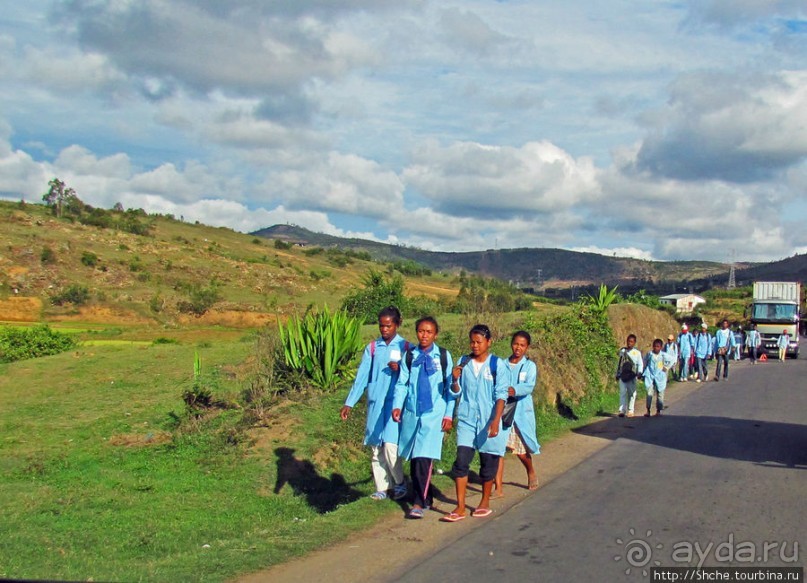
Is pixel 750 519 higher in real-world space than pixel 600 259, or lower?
lower

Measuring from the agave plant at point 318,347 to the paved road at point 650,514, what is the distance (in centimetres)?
531

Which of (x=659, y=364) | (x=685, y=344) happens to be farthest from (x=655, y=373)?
(x=685, y=344)

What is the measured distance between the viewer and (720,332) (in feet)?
79.4

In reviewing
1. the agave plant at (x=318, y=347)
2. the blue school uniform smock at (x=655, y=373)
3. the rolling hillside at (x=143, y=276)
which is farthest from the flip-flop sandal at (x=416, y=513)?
the rolling hillside at (x=143, y=276)

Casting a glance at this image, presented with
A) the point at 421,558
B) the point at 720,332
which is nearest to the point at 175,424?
the point at 421,558

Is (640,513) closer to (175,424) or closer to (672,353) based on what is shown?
(175,424)

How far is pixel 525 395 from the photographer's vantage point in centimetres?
857

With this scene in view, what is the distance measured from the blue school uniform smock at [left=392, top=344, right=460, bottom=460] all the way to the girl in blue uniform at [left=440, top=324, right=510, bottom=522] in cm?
19

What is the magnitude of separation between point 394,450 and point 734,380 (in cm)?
1895

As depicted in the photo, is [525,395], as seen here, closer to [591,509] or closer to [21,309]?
[591,509]

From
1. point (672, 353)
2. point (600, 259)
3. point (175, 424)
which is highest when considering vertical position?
point (600, 259)

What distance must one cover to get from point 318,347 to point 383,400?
21.3 ft

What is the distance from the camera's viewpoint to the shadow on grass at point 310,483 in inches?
396

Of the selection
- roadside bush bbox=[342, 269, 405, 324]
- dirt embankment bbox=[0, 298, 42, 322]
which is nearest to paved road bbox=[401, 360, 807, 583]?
roadside bush bbox=[342, 269, 405, 324]
